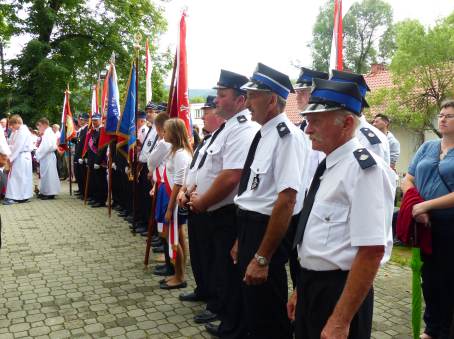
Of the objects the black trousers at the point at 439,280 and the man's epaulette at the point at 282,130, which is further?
the black trousers at the point at 439,280

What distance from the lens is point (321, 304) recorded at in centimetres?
210

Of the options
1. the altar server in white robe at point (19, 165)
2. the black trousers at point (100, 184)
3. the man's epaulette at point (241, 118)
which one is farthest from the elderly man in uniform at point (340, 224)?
the altar server in white robe at point (19, 165)

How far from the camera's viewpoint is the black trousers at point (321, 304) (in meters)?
2.04

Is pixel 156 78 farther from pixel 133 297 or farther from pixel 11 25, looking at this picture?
pixel 133 297

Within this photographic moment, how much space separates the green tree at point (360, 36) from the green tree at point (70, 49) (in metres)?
20.4

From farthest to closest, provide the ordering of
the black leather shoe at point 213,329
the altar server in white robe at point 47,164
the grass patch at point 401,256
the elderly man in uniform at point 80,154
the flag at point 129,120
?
1. the altar server in white robe at point 47,164
2. the elderly man in uniform at point 80,154
3. the flag at point 129,120
4. the grass patch at point 401,256
5. the black leather shoe at point 213,329

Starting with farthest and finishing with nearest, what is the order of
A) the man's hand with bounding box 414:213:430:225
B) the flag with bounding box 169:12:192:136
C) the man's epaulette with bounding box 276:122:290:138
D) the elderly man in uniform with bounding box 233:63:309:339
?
1. the flag with bounding box 169:12:192:136
2. the man's hand with bounding box 414:213:430:225
3. the man's epaulette with bounding box 276:122:290:138
4. the elderly man in uniform with bounding box 233:63:309:339

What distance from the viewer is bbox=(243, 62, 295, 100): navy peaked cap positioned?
9.84 ft

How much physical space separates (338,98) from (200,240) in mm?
2520

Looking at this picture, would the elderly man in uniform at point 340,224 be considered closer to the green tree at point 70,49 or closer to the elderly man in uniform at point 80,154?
the elderly man in uniform at point 80,154

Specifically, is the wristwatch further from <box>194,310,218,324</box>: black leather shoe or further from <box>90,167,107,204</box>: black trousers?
<box>90,167,107,204</box>: black trousers

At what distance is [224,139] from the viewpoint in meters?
3.68

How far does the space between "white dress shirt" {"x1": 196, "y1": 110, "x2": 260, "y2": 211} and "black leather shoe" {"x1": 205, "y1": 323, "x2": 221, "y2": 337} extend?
1080 mm

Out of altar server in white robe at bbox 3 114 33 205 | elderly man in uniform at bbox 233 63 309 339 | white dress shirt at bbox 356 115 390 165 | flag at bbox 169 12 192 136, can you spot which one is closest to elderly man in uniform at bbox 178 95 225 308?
flag at bbox 169 12 192 136
